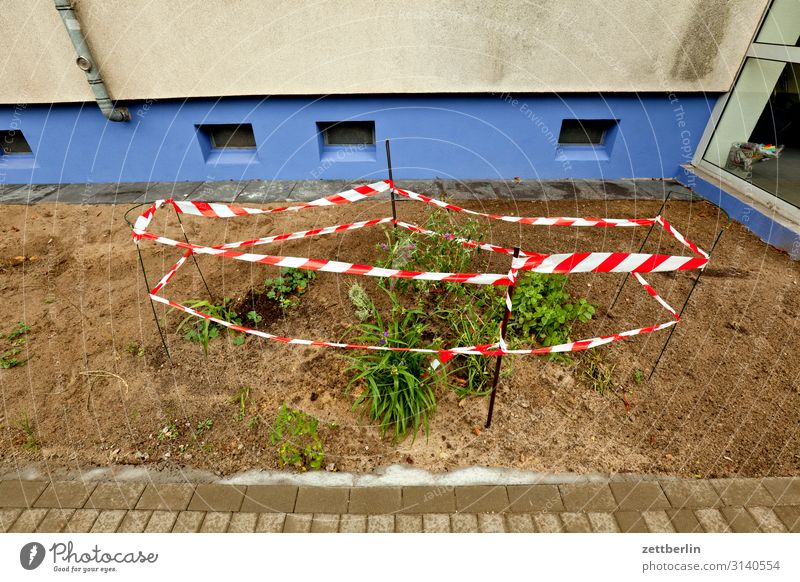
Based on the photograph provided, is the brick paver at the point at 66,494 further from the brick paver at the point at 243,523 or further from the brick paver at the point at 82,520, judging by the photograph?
the brick paver at the point at 243,523

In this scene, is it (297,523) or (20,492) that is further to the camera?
(20,492)

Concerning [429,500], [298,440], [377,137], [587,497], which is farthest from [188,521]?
[377,137]

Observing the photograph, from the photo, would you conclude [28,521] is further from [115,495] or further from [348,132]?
[348,132]

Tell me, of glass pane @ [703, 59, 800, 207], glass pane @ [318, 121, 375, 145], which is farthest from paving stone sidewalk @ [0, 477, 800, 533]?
glass pane @ [318, 121, 375, 145]

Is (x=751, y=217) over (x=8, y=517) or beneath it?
over

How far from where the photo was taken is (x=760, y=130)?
20.9 ft

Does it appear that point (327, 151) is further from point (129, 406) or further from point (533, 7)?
point (129, 406)

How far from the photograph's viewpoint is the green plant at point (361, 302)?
3.99 meters

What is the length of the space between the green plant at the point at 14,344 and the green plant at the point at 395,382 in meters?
3.10

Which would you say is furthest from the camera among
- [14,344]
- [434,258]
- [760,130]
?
[760,130]

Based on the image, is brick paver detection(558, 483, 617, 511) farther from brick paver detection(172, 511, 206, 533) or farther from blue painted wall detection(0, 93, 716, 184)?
blue painted wall detection(0, 93, 716, 184)

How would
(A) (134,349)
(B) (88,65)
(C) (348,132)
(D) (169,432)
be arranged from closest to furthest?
(D) (169,432) → (A) (134,349) → (B) (88,65) → (C) (348,132)

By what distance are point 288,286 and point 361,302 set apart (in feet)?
3.16

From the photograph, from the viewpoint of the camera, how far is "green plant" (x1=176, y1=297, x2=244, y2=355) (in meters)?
3.93
